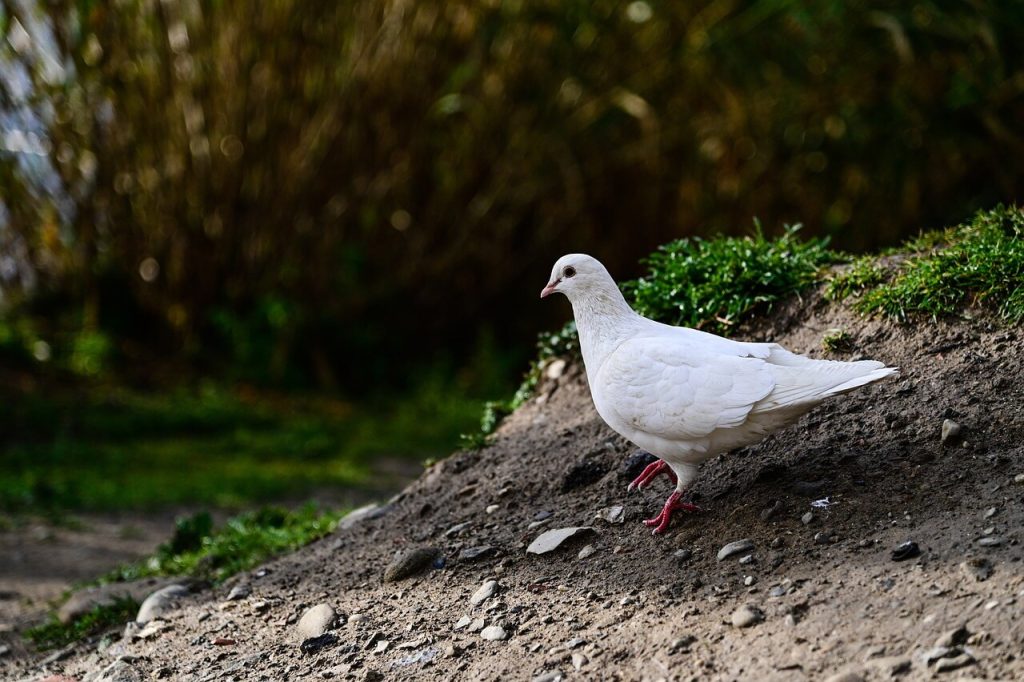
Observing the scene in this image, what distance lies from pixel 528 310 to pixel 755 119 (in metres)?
2.58

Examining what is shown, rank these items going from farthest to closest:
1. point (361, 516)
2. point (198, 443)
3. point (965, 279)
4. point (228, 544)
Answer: point (198, 443), point (228, 544), point (361, 516), point (965, 279)

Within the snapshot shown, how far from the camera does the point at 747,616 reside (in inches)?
115

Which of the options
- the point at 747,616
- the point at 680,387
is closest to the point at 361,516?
the point at 680,387

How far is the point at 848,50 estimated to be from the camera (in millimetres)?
7801

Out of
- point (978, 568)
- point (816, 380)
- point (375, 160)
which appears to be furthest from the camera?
point (375, 160)

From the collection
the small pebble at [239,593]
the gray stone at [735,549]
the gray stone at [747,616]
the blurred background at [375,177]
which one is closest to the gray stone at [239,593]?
the small pebble at [239,593]

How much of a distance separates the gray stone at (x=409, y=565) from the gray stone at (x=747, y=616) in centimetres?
123

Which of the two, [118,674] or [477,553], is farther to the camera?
[477,553]

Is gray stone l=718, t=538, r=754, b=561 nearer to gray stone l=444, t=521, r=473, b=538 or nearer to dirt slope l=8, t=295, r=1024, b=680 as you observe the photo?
dirt slope l=8, t=295, r=1024, b=680

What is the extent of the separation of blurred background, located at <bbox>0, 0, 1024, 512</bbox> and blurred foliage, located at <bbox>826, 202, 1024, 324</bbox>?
12.2ft

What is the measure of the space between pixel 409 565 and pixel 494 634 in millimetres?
635

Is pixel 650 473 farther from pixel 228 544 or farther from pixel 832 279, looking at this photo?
pixel 228 544

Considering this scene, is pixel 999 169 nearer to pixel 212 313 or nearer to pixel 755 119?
pixel 755 119

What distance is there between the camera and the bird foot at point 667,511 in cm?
347
